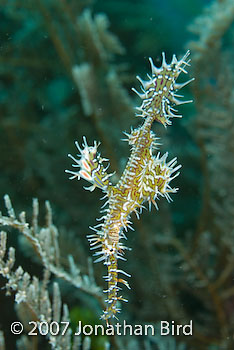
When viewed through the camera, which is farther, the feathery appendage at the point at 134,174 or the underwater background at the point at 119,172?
the underwater background at the point at 119,172

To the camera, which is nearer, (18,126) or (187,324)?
(187,324)

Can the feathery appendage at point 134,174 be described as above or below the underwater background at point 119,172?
below

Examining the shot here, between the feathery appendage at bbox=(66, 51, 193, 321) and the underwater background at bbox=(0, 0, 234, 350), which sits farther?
the underwater background at bbox=(0, 0, 234, 350)

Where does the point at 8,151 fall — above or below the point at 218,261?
above

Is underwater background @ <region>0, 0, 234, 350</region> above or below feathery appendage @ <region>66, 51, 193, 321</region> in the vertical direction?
above

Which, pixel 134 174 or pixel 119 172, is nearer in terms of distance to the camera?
pixel 134 174

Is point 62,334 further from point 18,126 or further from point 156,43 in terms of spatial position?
point 156,43

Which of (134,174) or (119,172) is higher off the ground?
(119,172)

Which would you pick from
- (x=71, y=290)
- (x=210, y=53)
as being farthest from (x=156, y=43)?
(x=71, y=290)
